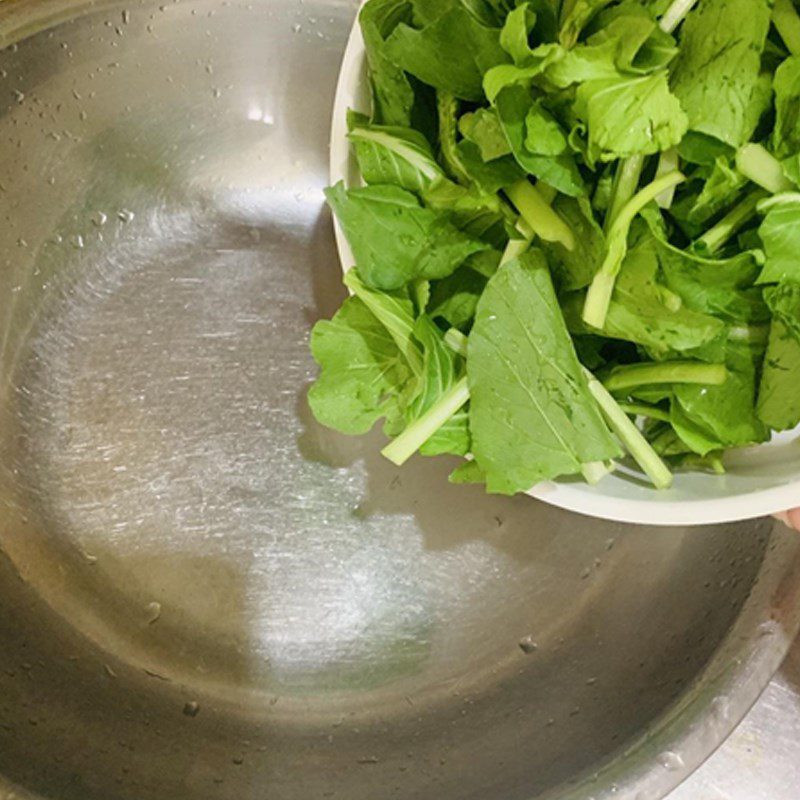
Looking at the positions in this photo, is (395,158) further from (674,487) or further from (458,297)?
(674,487)

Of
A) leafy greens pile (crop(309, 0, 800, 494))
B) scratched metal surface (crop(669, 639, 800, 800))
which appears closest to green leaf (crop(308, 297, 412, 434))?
leafy greens pile (crop(309, 0, 800, 494))

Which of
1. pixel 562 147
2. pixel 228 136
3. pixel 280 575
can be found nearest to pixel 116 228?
pixel 228 136

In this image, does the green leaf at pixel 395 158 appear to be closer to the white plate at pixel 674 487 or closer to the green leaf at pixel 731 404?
the white plate at pixel 674 487

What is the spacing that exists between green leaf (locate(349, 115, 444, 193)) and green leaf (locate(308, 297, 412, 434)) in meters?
0.08

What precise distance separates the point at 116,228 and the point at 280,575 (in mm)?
339

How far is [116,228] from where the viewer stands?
0.77 metres

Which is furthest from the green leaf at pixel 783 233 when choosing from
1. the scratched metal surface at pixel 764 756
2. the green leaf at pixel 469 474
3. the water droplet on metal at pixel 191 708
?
the water droplet on metal at pixel 191 708

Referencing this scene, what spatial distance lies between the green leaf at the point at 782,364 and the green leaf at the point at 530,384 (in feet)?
0.30

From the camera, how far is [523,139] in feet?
1.51

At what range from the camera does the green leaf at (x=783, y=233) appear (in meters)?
0.45

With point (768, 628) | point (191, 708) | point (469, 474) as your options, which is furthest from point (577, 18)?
point (191, 708)

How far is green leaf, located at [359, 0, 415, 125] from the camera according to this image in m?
0.53

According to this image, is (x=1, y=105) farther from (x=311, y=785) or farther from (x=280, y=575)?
(x=311, y=785)

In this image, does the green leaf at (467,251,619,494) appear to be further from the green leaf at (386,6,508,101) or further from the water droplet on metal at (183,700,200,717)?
the water droplet on metal at (183,700,200,717)
